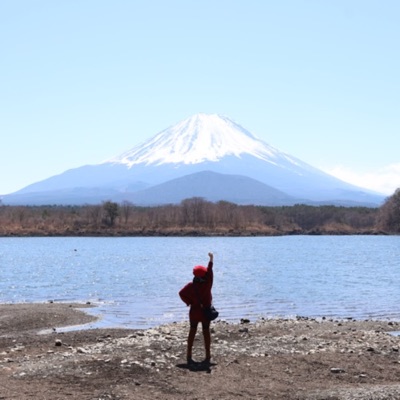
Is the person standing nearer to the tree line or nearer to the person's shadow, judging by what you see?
the person's shadow

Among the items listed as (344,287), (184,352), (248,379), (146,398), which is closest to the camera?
(146,398)

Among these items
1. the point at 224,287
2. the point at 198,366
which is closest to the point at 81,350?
the point at 198,366

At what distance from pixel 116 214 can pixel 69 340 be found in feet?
452

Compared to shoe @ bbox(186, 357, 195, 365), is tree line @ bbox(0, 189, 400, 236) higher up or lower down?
higher up

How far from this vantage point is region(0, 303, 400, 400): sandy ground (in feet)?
45.1

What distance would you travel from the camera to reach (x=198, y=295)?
15930 mm

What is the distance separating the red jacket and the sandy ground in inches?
44.4

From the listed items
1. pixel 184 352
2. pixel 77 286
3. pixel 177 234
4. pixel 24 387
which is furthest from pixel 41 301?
pixel 177 234

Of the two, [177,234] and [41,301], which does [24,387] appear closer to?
[41,301]

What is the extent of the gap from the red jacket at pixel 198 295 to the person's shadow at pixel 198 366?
97cm

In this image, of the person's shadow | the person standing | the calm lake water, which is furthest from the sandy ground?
the calm lake water

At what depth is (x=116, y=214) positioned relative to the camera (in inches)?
6216

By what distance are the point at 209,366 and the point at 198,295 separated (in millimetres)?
1579

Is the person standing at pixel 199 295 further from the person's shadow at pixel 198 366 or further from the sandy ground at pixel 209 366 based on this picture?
the sandy ground at pixel 209 366
